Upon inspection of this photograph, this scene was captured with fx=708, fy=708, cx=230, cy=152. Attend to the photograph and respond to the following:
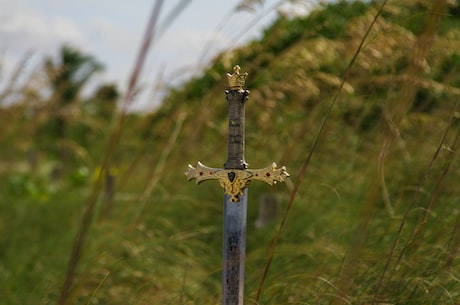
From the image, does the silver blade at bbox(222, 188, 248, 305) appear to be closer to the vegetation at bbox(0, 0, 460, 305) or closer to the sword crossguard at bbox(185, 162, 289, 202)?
the sword crossguard at bbox(185, 162, 289, 202)

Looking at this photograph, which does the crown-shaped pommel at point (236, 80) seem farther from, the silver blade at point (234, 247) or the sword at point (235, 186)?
the silver blade at point (234, 247)

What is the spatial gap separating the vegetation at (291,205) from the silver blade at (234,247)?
0.13 metres

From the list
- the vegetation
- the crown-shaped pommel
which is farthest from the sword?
the vegetation

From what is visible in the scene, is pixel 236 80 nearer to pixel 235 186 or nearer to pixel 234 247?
pixel 235 186

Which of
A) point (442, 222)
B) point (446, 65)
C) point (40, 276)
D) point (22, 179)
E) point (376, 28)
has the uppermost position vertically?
point (446, 65)

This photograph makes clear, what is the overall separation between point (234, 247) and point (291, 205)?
90 cm

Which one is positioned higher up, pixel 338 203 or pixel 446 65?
pixel 446 65

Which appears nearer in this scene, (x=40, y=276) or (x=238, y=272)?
(x=238, y=272)

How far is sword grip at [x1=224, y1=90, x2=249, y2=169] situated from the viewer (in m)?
1.49

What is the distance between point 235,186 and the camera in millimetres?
1472

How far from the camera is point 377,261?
1970 millimetres

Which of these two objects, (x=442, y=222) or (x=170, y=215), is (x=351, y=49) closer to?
(x=442, y=222)

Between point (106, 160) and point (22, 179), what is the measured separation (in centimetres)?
457

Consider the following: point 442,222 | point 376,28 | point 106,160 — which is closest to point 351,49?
point 376,28
